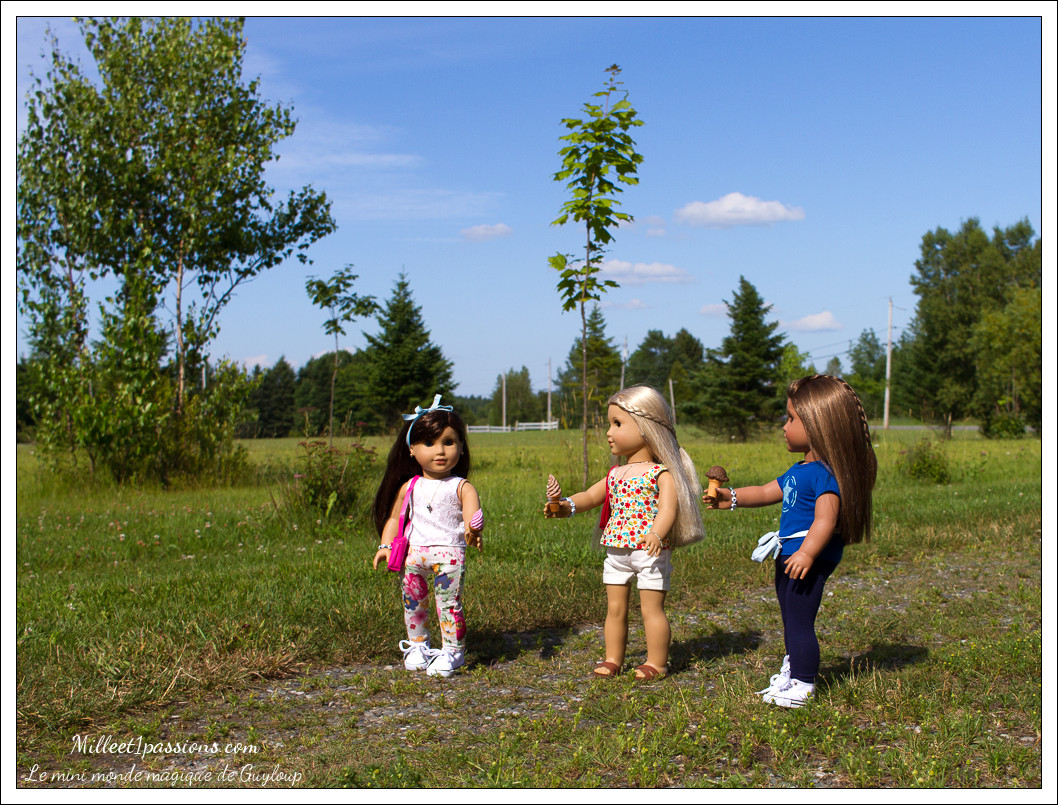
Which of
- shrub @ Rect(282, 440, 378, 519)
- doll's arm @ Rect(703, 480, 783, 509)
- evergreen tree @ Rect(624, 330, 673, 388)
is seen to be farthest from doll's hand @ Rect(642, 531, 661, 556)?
evergreen tree @ Rect(624, 330, 673, 388)

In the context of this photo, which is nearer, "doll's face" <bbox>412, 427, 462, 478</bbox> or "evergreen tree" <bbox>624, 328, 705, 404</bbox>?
"doll's face" <bbox>412, 427, 462, 478</bbox>

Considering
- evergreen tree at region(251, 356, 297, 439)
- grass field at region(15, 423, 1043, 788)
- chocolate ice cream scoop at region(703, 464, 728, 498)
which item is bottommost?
grass field at region(15, 423, 1043, 788)

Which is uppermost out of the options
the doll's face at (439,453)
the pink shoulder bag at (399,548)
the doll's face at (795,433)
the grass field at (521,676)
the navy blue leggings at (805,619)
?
the doll's face at (795,433)

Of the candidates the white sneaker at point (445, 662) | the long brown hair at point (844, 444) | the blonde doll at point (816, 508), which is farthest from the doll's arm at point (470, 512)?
the long brown hair at point (844, 444)

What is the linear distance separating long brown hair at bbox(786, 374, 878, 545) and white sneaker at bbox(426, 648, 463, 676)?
202 cm

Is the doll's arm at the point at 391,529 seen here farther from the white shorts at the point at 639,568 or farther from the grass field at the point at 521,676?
the white shorts at the point at 639,568

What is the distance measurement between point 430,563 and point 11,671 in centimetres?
194

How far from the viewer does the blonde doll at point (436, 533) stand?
458 cm

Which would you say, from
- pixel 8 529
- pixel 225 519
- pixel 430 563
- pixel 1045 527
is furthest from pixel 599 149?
pixel 8 529

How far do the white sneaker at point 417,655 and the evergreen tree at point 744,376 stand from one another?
1322 inches

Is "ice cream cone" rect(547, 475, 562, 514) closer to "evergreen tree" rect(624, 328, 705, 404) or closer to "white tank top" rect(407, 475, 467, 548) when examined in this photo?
"white tank top" rect(407, 475, 467, 548)

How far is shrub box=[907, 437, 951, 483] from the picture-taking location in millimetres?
14477

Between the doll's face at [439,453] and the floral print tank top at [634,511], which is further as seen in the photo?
the doll's face at [439,453]

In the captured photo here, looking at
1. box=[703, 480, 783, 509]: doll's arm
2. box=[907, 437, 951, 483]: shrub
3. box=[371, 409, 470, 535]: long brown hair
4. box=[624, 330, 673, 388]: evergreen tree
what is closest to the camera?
box=[703, 480, 783, 509]: doll's arm
